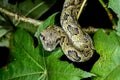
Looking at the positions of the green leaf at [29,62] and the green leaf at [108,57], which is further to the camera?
the green leaf at [29,62]

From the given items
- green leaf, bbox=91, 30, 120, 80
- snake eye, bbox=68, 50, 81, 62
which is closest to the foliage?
green leaf, bbox=91, 30, 120, 80

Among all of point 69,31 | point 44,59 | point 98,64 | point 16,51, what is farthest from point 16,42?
point 98,64

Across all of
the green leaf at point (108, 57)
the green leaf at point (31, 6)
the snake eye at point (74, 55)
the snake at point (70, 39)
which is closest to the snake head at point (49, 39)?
the snake at point (70, 39)

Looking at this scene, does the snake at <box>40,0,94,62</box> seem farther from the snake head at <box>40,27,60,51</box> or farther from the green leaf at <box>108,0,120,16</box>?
the green leaf at <box>108,0,120,16</box>

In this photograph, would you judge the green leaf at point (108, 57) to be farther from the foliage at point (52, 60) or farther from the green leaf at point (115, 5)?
the green leaf at point (115, 5)

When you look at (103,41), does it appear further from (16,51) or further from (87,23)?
(87,23)

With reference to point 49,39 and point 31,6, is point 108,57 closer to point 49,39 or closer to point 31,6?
point 49,39

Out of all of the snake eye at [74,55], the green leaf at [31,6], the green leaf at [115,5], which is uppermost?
the green leaf at [115,5]
